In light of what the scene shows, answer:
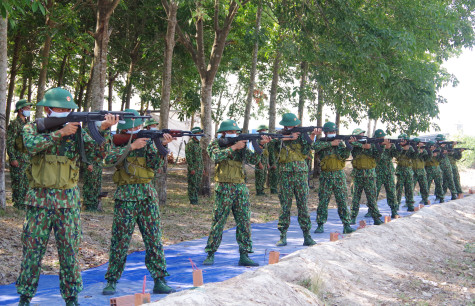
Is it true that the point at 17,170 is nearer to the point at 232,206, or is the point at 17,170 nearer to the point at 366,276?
the point at 232,206

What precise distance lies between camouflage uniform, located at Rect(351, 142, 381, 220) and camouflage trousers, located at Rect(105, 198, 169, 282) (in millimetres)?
5981

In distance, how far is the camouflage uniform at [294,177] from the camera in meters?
7.90

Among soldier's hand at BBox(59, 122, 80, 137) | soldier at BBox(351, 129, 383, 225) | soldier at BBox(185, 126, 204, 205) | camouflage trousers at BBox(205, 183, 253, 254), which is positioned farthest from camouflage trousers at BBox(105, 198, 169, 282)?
soldier at BBox(185, 126, 204, 205)

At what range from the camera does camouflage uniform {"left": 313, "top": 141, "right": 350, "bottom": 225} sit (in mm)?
8977

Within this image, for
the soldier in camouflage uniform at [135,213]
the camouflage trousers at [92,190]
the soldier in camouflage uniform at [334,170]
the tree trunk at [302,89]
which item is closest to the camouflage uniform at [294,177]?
the soldier in camouflage uniform at [334,170]

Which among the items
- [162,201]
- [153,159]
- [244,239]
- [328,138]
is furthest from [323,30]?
[153,159]

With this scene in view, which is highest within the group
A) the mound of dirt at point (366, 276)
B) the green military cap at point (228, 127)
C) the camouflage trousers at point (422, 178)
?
the green military cap at point (228, 127)

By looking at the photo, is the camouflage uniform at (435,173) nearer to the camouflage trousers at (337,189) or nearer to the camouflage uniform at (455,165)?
the camouflage uniform at (455,165)

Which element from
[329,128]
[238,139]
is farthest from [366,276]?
[329,128]

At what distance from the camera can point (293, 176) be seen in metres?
7.93

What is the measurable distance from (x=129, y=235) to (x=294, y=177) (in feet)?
11.5

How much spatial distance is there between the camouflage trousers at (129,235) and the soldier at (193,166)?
7.70m

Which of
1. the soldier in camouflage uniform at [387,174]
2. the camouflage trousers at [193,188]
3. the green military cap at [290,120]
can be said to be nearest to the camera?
the green military cap at [290,120]

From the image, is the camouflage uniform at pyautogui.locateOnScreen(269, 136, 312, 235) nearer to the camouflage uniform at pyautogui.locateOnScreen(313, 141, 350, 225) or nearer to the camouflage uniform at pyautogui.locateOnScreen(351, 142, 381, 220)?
the camouflage uniform at pyautogui.locateOnScreen(313, 141, 350, 225)
